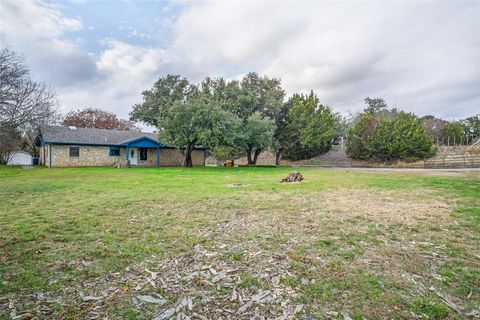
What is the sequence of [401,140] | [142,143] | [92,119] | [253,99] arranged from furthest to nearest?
[92,119], [253,99], [401,140], [142,143]

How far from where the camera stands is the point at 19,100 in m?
18.9

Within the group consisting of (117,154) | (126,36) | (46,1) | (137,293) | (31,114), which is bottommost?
(137,293)

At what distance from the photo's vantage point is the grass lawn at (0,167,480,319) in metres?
2.32

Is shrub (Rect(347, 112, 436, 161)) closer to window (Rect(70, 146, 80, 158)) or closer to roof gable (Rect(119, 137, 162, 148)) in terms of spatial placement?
roof gable (Rect(119, 137, 162, 148))

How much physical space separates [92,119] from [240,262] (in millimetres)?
44299

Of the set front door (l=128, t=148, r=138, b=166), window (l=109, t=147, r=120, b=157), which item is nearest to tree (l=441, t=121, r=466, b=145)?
front door (l=128, t=148, r=138, b=166)

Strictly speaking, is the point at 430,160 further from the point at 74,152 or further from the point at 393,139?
the point at 74,152

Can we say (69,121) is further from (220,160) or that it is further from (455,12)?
(455,12)

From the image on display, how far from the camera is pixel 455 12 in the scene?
12.0 meters

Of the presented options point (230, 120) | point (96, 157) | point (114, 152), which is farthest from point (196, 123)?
point (96, 157)

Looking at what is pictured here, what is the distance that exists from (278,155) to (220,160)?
8.04 metres

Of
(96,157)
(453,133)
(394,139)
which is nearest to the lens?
(96,157)

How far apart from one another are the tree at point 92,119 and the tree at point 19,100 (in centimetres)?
1729

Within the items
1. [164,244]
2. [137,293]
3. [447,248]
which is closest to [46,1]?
[164,244]
